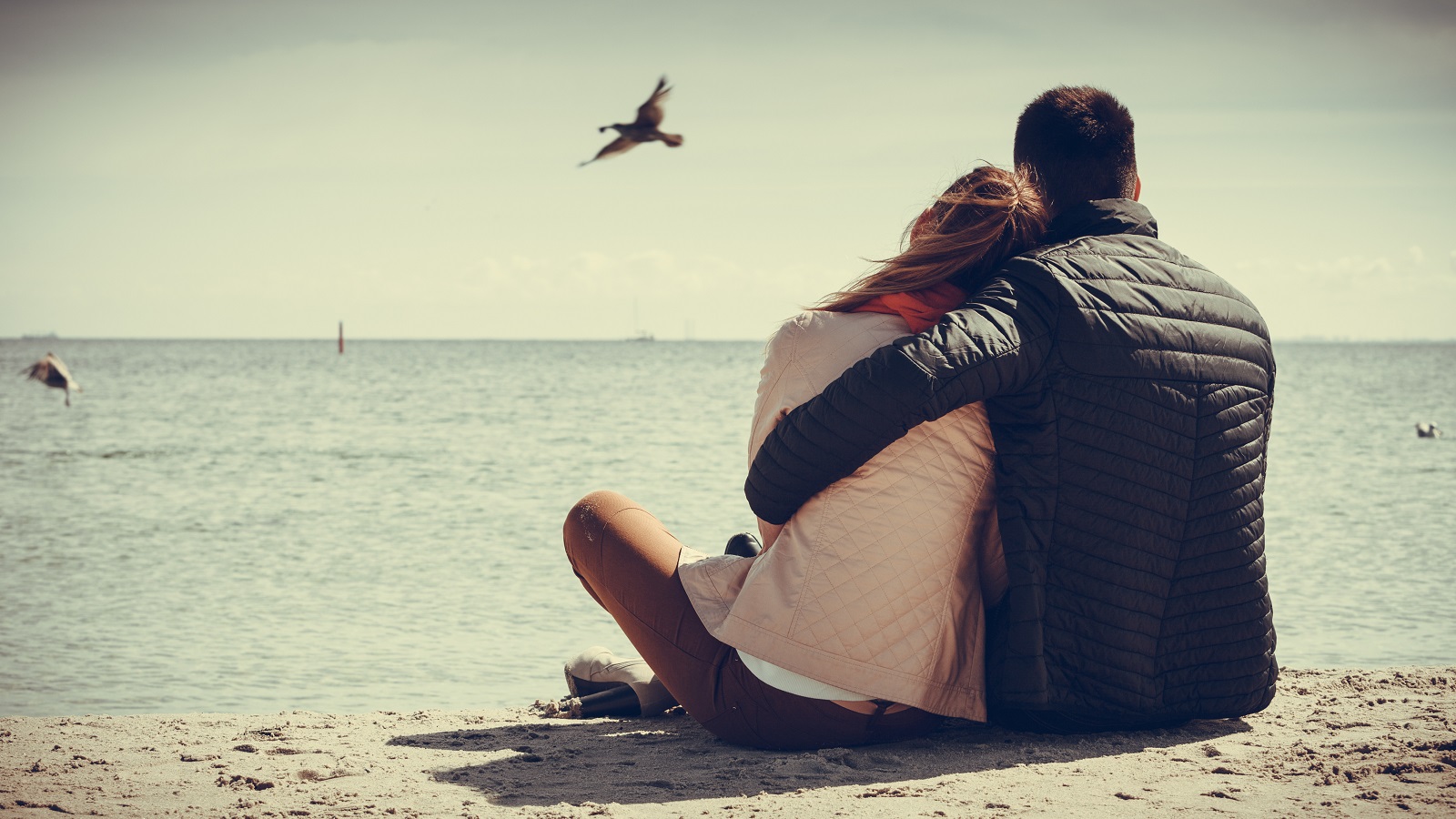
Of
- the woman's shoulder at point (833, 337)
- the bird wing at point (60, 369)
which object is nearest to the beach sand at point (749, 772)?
the woman's shoulder at point (833, 337)

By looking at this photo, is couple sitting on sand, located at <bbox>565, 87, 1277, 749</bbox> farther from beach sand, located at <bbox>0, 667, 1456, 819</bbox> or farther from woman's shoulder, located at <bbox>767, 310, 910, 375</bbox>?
beach sand, located at <bbox>0, 667, 1456, 819</bbox>

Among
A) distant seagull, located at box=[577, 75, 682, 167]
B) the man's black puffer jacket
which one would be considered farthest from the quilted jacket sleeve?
distant seagull, located at box=[577, 75, 682, 167]

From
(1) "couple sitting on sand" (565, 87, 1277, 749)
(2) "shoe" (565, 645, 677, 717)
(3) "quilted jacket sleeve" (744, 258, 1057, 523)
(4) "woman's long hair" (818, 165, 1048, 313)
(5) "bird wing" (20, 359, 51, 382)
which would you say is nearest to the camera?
(3) "quilted jacket sleeve" (744, 258, 1057, 523)

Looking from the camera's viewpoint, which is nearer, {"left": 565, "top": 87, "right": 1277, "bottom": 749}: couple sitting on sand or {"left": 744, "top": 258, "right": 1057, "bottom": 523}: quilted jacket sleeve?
{"left": 744, "top": 258, "right": 1057, "bottom": 523}: quilted jacket sleeve

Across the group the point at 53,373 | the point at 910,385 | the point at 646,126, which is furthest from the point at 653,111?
the point at 53,373

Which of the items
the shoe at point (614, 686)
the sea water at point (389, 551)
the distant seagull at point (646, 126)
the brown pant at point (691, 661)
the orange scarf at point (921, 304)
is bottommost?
the sea water at point (389, 551)

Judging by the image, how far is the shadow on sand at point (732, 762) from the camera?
2.50 m

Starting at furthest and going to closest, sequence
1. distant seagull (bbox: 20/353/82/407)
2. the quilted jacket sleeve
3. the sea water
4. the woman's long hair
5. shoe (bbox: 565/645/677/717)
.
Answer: distant seagull (bbox: 20/353/82/407)
the sea water
shoe (bbox: 565/645/677/717)
the woman's long hair
the quilted jacket sleeve

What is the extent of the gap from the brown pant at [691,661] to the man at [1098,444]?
0.37 metres

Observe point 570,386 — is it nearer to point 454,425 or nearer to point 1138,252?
point 454,425

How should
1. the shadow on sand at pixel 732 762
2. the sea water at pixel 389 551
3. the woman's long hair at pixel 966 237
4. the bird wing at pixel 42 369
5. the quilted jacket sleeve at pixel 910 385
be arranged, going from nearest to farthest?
the quilted jacket sleeve at pixel 910 385
the woman's long hair at pixel 966 237
the shadow on sand at pixel 732 762
the sea water at pixel 389 551
the bird wing at pixel 42 369

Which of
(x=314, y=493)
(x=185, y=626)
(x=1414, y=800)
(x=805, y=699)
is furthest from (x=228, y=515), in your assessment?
(x=1414, y=800)

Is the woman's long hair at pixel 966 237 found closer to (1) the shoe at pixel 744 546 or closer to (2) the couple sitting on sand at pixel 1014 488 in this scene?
(2) the couple sitting on sand at pixel 1014 488

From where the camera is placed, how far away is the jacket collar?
2.53m
